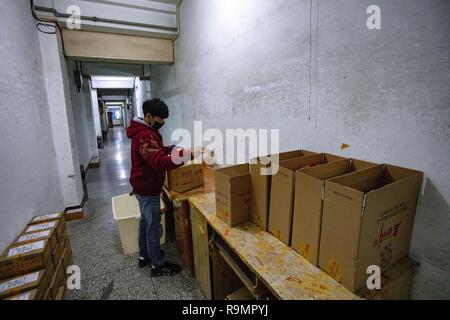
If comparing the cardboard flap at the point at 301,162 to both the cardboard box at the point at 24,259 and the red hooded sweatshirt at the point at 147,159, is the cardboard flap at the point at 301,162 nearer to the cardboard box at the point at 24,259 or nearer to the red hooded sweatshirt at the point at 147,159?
the red hooded sweatshirt at the point at 147,159

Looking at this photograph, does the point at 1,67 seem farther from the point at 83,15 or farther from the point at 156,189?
the point at 83,15

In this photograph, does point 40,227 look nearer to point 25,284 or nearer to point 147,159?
point 25,284

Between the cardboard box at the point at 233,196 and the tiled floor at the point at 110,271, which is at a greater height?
the cardboard box at the point at 233,196

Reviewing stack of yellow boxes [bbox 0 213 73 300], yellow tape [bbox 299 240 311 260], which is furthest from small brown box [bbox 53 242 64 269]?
yellow tape [bbox 299 240 311 260]

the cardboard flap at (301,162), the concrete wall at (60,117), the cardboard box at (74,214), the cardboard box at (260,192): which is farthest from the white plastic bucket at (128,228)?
the cardboard flap at (301,162)

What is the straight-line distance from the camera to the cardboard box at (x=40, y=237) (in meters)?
1.48

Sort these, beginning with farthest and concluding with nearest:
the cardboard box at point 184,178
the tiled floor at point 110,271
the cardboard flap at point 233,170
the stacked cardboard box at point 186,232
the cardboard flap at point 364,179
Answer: the cardboard box at point 184,178, the stacked cardboard box at point 186,232, the tiled floor at point 110,271, the cardboard flap at point 233,170, the cardboard flap at point 364,179

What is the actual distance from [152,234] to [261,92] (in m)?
1.49

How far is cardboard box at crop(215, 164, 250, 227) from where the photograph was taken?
4.25 feet

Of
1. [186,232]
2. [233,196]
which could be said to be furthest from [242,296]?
[186,232]

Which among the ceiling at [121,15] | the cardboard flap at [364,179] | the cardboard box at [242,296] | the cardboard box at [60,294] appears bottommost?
the cardboard box at [60,294]

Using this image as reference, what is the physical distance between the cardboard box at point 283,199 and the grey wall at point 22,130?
65.1 inches
